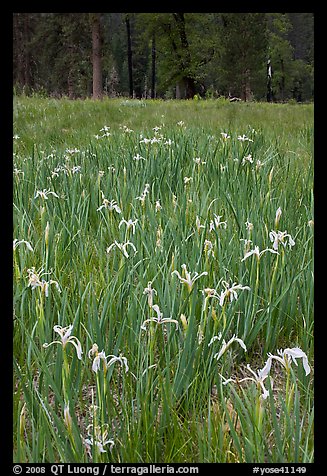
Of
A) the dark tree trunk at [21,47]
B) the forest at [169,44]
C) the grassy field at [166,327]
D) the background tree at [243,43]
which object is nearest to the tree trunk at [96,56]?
the forest at [169,44]

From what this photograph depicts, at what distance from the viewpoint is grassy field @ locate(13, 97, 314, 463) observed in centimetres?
127

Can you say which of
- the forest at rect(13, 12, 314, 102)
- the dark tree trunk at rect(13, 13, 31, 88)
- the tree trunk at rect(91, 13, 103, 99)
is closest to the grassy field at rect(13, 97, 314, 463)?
the tree trunk at rect(91, 13, 103, 99)

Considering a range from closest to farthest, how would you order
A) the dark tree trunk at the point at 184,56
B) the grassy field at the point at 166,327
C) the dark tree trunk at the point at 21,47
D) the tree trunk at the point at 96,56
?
the grassy field at the point at 166,327
the tree trunk at the point at 96,56
the dark tree trunk at the point at 184,56
the dark tree trunk at the point at 21,47

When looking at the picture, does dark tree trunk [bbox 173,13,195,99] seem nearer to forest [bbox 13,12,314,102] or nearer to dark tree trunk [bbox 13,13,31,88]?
forest [bbox 13,12,314,102]

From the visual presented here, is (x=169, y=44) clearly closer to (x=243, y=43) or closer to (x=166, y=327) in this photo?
(x=243, y=43)

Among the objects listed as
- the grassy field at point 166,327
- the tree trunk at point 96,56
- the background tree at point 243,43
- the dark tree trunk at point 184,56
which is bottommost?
the grassy field at point 166,327

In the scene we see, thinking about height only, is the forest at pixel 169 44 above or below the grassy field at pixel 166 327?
above

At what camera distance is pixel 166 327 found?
5.78 feet

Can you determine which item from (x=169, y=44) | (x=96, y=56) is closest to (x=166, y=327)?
(x=96, y=56)

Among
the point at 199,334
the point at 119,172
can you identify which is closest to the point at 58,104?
the point at 119,172

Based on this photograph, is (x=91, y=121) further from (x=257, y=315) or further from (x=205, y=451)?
(x=205, y=451)

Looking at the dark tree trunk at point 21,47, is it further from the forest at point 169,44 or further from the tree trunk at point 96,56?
the tree trunk at point 96,56

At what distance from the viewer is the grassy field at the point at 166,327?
1.27 metres
